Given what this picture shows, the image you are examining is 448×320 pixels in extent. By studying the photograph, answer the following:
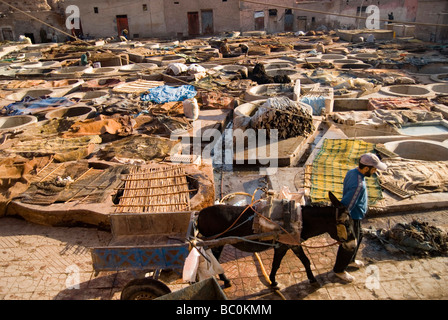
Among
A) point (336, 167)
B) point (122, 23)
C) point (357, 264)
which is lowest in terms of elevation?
point (357, 264)

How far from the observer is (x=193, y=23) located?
123 feet

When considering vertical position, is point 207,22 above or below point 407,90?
above

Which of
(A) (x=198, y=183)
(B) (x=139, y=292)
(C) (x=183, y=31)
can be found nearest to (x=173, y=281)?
(B) (x=139, y=292)

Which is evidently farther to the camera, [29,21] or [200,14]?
[200,14]

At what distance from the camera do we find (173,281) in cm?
504

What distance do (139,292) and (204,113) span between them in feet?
29.9

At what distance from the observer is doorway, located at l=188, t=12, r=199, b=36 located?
36959mm

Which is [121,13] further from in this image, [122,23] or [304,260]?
[304,260]

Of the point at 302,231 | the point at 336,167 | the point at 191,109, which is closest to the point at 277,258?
the point at 302,231

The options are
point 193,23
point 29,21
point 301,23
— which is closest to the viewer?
point 29,21

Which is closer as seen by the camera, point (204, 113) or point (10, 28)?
point (204, 113)

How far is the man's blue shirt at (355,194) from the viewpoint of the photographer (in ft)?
14.9

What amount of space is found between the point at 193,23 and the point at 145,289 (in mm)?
36948
